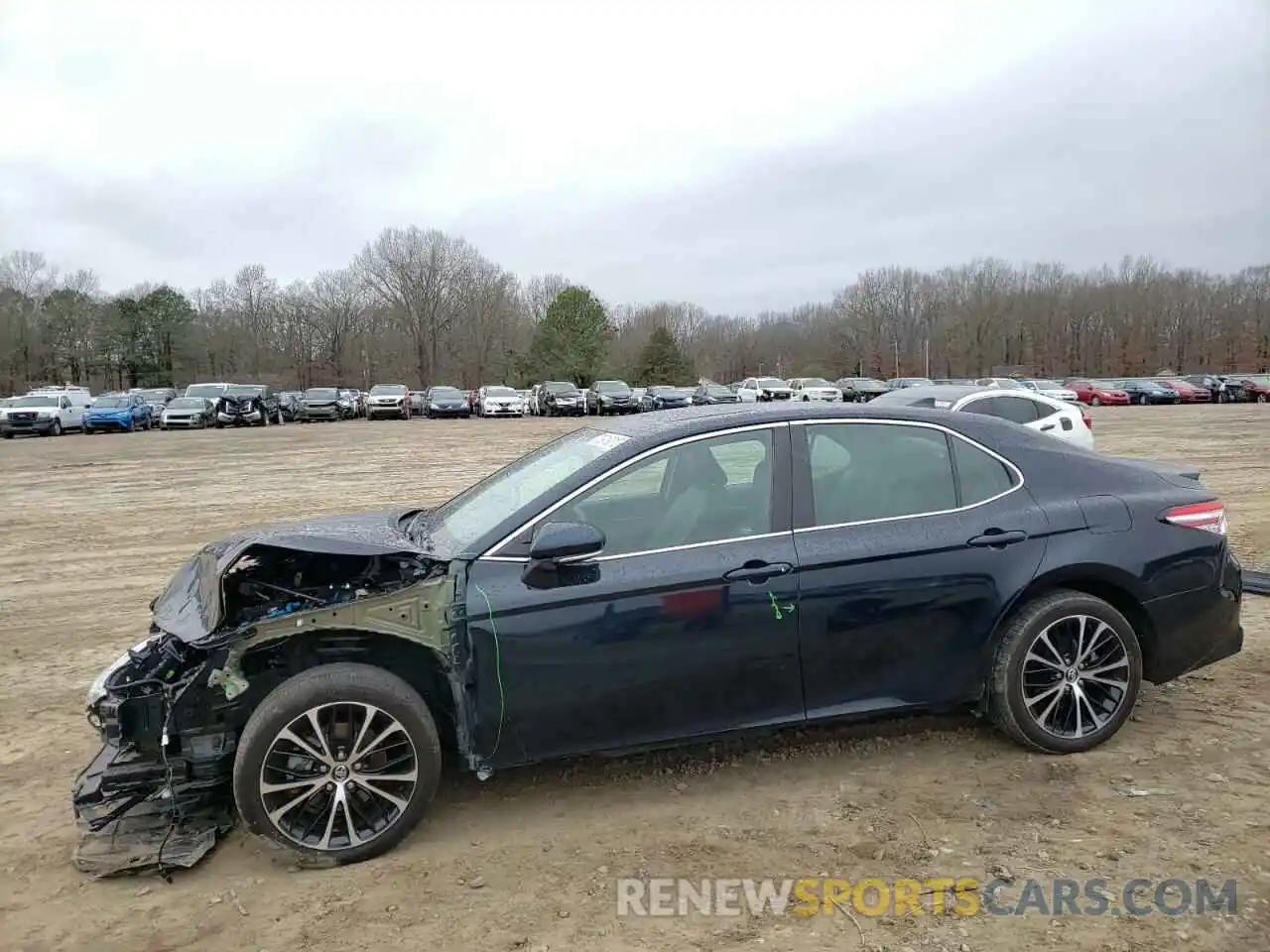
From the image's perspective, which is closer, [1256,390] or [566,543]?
[566,543]

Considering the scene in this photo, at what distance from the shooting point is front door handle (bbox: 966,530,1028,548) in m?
3.94

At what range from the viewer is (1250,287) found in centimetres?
9194

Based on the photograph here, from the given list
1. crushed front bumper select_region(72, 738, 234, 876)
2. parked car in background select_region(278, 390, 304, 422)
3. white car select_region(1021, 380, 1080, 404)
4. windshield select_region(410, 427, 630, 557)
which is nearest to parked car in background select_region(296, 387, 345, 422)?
parked car in background select_region(278, 390, 304, 422)

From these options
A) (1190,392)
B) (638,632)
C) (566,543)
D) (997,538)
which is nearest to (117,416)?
(566,543)

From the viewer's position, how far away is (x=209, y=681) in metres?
3.39

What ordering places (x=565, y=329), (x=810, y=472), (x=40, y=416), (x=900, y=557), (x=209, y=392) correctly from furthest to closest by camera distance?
(x=565, y=329), (x=209, y=392), (x=40, y=416), (x=810, y=472), (x=900, y=557)

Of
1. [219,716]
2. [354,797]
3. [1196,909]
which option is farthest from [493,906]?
[1196,909]

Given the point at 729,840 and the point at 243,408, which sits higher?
the point at 243,408

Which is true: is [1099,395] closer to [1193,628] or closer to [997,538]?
[1193,628]

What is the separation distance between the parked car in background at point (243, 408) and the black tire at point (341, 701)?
37.3 m

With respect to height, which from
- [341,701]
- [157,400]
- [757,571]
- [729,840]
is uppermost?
[157,400]

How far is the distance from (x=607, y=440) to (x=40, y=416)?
3655 cm

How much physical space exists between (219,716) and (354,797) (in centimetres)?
62

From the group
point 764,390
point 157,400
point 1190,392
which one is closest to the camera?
point 157,400
